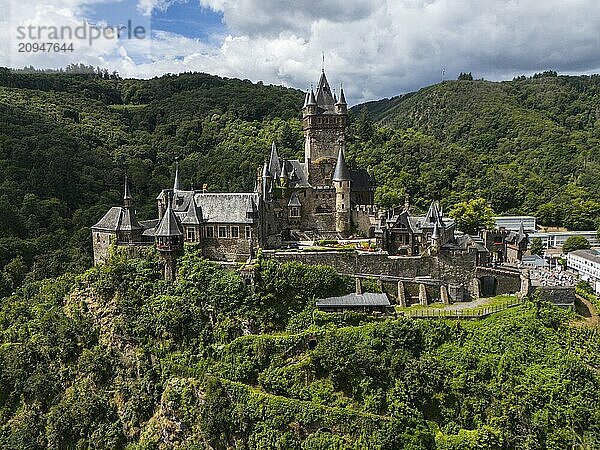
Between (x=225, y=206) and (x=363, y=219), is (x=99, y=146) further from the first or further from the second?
(x=363, y=219)

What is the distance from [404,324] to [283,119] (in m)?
80.7

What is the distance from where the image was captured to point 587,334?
38.8 m

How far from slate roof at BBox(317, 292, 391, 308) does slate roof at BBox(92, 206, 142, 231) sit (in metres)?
17.7

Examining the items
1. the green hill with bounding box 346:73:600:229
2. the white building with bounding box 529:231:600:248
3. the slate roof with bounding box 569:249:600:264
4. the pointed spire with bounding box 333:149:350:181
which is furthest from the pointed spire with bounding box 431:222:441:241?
the white building with bounding box 529:231:600:248

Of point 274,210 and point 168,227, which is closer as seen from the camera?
point 168,227

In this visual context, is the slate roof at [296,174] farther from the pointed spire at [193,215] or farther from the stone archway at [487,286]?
the stone archway at [487,286]

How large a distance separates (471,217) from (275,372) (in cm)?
4527

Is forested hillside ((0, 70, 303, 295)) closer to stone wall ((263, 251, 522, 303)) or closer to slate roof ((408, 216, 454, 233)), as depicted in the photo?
stone wall ((263, 251, 522, 303))

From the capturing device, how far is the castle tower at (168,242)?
43188mm

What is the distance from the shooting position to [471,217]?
7288 centimetres

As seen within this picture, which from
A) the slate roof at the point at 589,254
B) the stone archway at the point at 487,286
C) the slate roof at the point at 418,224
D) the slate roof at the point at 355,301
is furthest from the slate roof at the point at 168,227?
the slate roof at the point at 589,254

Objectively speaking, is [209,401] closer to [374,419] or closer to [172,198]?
[374,419]

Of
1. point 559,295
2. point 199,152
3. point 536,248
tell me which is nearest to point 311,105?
point 559,295

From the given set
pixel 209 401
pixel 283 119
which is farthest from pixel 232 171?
pixel 209 401
